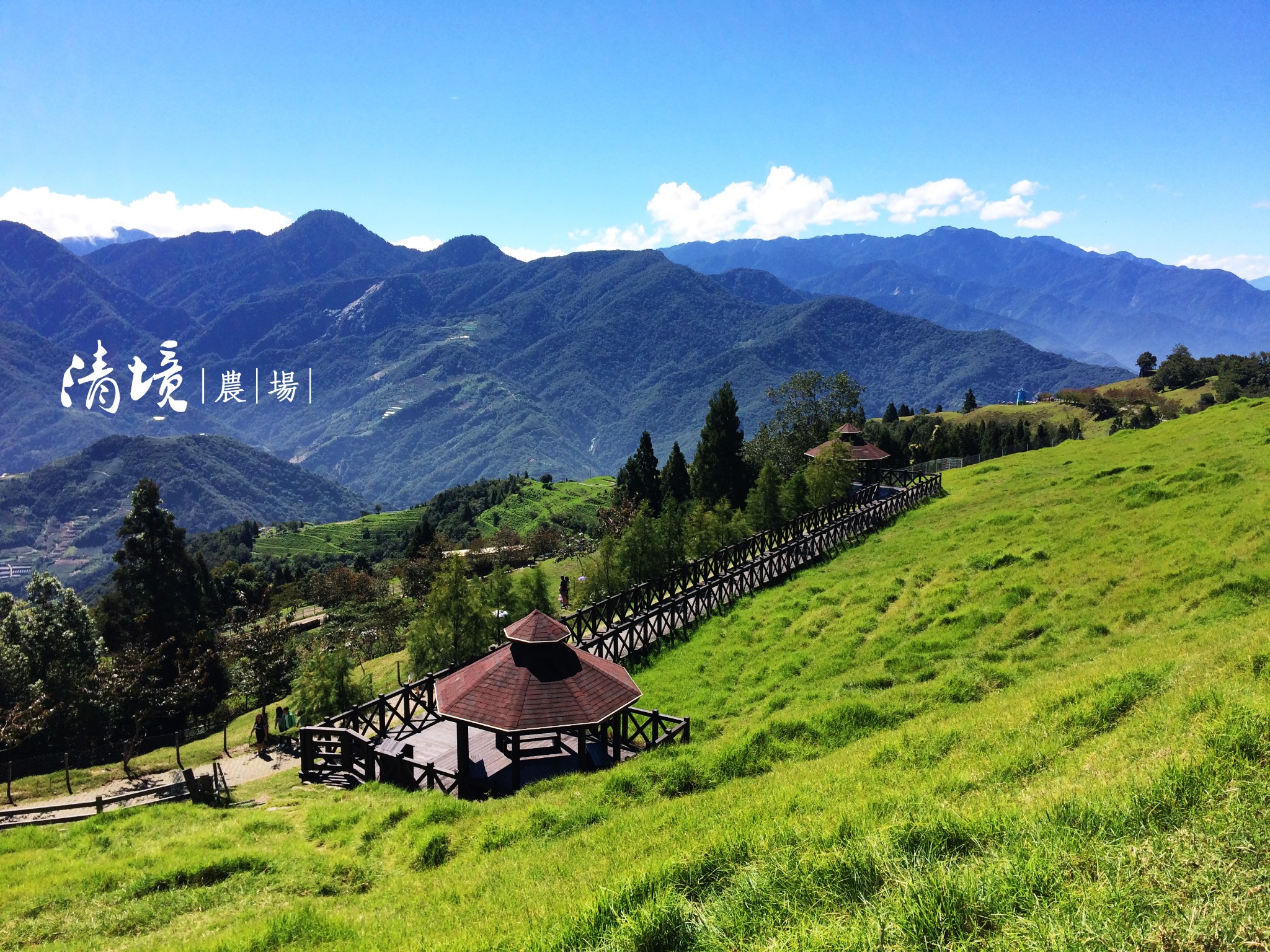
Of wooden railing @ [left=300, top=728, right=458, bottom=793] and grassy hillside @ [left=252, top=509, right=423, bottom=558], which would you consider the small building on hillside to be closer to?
wooden railing @ [left=300, top=728, right=458, bottom=793]

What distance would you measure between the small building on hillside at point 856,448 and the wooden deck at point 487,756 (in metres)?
29.2

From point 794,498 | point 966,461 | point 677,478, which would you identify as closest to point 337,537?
point 677,478

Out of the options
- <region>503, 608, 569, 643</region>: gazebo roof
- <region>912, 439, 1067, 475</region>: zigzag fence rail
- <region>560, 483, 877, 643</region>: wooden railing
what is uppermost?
<region>912, 439, 1067, 475</region>: zigzag fence rail

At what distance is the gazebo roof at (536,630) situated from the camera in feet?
45.6

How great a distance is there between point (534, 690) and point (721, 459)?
36.6m

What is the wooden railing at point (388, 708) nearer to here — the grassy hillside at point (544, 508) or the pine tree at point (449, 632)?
the pine tree at point (449, 632)

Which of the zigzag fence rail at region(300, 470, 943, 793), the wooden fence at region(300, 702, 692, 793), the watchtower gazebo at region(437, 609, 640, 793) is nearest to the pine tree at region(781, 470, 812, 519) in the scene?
the zigzag fence rail at region(300, 470, 943, 793)

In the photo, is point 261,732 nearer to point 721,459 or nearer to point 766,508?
point 766,508

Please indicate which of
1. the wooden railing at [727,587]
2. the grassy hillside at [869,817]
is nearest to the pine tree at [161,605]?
the wooden railing at [727,587]

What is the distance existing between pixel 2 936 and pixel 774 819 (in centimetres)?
953

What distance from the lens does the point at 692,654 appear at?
768 inches

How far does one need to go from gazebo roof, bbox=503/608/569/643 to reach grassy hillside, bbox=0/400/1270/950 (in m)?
3.02

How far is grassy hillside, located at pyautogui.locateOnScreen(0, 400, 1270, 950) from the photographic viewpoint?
4.24 metres

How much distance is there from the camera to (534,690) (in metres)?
13.2
